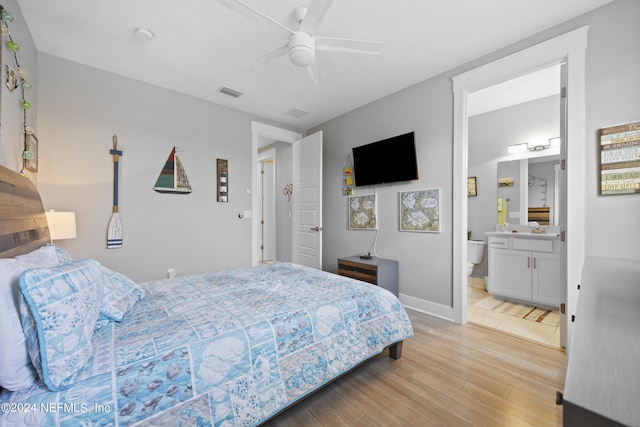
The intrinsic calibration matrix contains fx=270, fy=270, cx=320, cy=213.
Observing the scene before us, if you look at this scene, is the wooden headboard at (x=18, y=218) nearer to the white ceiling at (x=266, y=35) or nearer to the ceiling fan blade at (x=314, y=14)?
the white ceiling at (x=266, y=35)

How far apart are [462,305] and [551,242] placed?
1.42 meters

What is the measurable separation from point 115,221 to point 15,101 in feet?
4.44

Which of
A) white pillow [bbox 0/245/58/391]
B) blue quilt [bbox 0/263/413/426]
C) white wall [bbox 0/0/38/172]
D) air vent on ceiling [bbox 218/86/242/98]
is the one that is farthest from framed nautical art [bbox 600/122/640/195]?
white wall [bbox 0/0/38/172]

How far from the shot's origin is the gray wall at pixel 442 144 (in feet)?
6.55

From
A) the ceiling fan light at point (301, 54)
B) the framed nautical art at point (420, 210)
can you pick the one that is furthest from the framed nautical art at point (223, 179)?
the framed nautical art at point (420, 210)

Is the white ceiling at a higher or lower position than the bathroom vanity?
higher

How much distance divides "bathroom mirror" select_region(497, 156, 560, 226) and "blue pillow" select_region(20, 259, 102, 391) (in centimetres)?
442

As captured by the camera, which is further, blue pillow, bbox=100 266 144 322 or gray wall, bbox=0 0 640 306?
gray wall, bbox=0 0 640 306

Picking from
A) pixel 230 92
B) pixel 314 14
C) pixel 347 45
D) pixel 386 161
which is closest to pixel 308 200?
pixel 386 161

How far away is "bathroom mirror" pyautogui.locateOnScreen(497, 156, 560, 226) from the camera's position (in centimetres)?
350

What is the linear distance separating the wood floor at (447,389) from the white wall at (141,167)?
2564 mm

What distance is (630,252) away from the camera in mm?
1957

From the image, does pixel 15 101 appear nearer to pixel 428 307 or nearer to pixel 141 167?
pixel 141 167

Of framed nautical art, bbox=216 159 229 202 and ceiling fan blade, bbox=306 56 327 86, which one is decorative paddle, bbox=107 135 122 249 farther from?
ceiling fan blade, bbox=306 56 327 86
